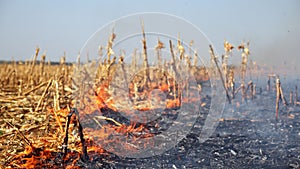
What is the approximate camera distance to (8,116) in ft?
13.9

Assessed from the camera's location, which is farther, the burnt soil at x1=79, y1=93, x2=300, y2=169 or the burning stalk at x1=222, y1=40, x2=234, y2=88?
the burning stalk at x1=222, y1=40, x2=234, y2=88

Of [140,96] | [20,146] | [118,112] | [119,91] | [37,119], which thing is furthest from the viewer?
[119,91]

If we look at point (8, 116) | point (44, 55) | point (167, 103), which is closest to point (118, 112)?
point (167, 103)

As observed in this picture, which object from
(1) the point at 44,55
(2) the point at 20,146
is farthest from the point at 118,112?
(1) the point at 44,55

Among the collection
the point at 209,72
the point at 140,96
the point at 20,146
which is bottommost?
the point at 20,146

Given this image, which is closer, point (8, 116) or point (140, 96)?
point (8, 116)

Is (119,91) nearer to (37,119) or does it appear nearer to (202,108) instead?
(202,108)

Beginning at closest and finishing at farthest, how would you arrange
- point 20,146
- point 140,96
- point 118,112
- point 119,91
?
point 20,146 < point 118,112 < point 140,96 < point 119,91

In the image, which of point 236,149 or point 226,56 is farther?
point 226,56

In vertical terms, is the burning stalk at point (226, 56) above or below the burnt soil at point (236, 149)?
above

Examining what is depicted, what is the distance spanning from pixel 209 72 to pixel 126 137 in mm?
3002

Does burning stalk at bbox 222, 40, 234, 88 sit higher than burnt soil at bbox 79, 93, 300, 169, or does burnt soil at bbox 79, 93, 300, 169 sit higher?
burning stalk at bbox 222, 40, 234, 88

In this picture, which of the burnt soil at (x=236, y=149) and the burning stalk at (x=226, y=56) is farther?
the burning stalk at (x=226, y=56)

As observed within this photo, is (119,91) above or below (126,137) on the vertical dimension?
above
